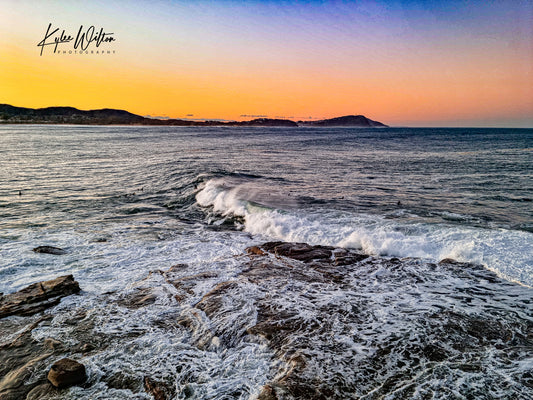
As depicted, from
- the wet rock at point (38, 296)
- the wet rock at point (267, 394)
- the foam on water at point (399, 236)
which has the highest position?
the foam on water at point (399, 236)

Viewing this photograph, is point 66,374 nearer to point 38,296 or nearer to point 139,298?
point 139,298

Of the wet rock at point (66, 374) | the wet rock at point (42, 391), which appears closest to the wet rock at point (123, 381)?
the wet rock at point (66, 374)

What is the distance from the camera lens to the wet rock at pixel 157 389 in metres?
3.78

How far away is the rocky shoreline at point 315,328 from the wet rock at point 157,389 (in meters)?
0.01

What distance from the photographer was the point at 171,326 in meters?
5.27

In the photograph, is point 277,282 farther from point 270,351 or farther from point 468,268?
point 468,268

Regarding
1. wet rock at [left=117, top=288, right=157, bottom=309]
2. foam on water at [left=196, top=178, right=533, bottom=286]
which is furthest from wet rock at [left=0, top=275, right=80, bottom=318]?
foam on water at [left=196, top=178, right=533, bottom=286]

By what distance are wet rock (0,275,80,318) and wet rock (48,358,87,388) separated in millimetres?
2171

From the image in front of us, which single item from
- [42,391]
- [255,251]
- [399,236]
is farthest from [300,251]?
[42,391]

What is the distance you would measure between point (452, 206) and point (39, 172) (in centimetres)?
2691

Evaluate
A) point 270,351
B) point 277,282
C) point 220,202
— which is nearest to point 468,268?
point 277,282

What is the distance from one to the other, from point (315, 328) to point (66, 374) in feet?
12.1

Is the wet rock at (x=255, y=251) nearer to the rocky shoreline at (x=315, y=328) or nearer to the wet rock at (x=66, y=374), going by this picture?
the rocky shoreline at (x=315, y=328)

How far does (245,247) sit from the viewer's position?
9516 mm
